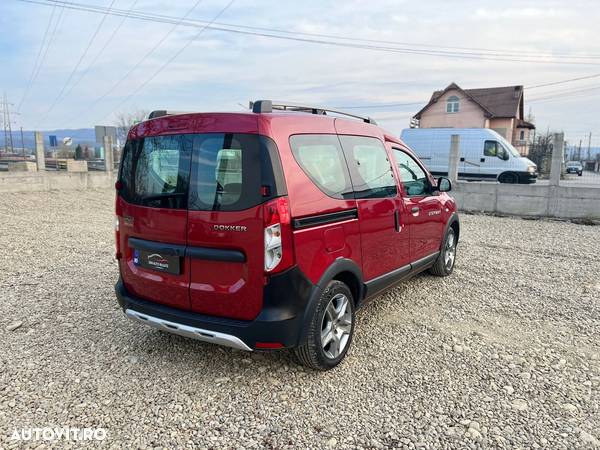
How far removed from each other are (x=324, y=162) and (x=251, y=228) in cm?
85

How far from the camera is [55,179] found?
14227 mm

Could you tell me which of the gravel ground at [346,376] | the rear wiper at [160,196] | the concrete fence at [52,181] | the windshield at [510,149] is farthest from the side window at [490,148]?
the rear wiper at [160,196]

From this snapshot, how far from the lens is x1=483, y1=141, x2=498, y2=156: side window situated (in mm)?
16703

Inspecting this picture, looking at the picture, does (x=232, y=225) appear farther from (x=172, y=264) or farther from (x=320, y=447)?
(x=320, y=447)

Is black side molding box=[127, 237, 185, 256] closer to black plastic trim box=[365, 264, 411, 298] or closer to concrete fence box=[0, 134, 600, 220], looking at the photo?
black plastic trim box=[365, 264, 411, 298]

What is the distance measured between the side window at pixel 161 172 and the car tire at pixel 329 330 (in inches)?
47.9

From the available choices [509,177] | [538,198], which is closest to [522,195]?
[538,198]

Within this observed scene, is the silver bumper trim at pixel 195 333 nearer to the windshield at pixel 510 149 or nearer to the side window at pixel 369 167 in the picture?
the side window at pixel 369 167

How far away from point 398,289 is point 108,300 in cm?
327

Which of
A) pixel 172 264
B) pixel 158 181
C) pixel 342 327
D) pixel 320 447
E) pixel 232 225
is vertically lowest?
pixel 320 447

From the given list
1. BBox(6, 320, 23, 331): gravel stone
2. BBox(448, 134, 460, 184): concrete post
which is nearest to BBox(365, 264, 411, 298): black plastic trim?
BBox(6, 320, 23, 331): gravel stone

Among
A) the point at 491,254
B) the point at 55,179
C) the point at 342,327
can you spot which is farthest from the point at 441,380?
the point at 55,179

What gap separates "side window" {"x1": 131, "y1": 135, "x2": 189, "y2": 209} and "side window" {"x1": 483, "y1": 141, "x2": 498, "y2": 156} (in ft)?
53.1

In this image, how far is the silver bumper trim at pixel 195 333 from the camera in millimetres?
2807
